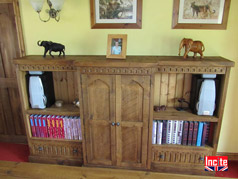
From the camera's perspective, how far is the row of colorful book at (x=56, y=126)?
83.9 inches

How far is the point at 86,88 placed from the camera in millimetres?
1871

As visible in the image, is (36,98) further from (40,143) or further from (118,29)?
(118,29)

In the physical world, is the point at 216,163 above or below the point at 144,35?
below

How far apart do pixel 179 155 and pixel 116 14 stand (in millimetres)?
1684

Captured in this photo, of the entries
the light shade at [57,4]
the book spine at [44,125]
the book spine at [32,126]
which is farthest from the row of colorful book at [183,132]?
the light shade at [57,4]

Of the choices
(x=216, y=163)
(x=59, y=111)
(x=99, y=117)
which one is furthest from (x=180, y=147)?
(x=59, y=111)

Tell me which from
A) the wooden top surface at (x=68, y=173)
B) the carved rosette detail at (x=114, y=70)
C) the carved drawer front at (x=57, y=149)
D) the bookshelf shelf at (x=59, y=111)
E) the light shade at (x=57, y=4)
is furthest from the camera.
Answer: the carved drawer front at (x=57, y=149)

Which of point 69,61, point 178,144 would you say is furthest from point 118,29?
point 178,144

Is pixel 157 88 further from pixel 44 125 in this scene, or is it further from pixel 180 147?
pixel 44 125

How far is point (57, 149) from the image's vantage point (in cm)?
226

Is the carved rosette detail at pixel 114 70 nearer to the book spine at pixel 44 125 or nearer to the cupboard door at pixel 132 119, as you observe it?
the cupboard door at pixel 132 119

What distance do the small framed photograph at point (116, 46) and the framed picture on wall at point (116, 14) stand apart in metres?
0.23

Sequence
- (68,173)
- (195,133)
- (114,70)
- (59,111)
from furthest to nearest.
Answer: (59,111)
(195,133)
(114,70)
(68,173)

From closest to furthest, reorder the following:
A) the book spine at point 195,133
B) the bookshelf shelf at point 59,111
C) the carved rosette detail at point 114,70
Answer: the carved rosette detail at point 114,70, the book spine at point 195,133, the bookshelf shelf at point 59,111
